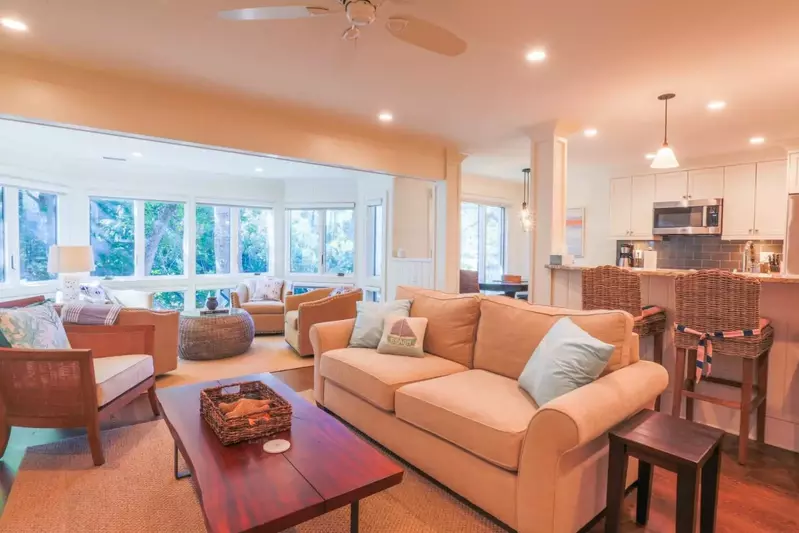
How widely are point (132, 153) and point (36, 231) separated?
1.66 m

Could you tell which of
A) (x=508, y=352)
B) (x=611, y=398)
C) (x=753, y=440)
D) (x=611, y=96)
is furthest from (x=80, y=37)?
(x=753, y=440)

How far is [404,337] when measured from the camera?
305 centimetres

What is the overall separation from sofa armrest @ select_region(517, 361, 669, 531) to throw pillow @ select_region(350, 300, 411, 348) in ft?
5.34

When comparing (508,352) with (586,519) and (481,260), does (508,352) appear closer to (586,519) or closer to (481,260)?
(586,519)

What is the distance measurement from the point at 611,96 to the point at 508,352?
242 centimetres

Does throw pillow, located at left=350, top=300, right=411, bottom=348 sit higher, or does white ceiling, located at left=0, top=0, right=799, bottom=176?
white ceiling, located at left=0, top=0, right=799, bottom=176

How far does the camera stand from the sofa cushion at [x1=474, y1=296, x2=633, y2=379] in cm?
223

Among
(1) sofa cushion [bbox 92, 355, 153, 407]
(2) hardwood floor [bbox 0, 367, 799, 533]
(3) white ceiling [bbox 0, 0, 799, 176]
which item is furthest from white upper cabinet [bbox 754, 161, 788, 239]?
(1) sofa cushion [bbox 92, 355, 153, 407]

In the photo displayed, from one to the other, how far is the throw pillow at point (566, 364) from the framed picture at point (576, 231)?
5.37m

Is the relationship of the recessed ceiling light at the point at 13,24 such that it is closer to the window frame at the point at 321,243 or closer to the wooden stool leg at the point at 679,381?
the wooden stool leg at the point at 679,381

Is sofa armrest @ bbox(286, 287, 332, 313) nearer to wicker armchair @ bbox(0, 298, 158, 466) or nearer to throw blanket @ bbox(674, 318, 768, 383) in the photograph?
wicker armchair @ bbox(0, 298, 158, 466)

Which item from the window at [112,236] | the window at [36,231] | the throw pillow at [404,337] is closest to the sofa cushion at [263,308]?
the window at [112,236]

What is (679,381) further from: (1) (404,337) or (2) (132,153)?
(2) (132,153)

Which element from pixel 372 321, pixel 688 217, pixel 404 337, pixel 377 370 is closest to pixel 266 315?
pixel 372 321
